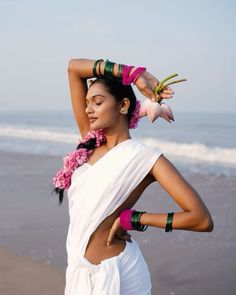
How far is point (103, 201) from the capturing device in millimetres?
2186

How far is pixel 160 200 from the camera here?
26.9ft

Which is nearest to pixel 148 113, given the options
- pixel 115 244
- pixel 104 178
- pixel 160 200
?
pixel 104 178

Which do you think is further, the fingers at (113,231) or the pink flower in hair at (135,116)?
the pink flower in hair at (135,116)

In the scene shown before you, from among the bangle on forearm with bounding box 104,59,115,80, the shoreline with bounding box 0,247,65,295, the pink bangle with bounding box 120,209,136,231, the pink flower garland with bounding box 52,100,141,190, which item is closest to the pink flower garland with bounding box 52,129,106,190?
the pink flower garland with bounding box 52,100,141,190

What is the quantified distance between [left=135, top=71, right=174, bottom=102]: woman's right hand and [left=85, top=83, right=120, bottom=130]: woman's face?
166 millimetres

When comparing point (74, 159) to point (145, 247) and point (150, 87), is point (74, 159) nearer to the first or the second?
point (150, 87)

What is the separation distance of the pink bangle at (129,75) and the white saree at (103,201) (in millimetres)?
294

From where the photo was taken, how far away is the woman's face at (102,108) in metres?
2.27

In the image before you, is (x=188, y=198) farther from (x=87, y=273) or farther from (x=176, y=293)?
(x=176, y=293)

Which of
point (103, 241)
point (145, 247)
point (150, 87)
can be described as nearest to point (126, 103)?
point (150, 87)

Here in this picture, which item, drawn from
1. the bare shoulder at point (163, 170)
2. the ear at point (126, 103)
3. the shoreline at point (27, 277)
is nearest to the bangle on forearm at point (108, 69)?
the ear at point (126, 103)

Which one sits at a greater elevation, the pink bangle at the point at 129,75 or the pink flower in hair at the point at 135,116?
the pink bangle at the point at 129,75

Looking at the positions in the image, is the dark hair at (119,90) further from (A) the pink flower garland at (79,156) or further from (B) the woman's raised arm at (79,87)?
(B) the woman's raised arm at (79,87)

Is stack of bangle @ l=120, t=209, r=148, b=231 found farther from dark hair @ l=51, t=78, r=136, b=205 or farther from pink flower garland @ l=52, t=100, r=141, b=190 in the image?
dark hair @ l=51, t=78, r=136, b=205
